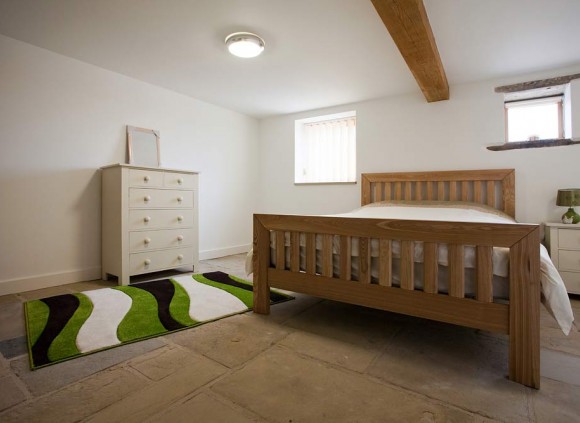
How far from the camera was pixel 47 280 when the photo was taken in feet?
8.36

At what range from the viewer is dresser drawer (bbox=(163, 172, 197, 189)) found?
293 cm

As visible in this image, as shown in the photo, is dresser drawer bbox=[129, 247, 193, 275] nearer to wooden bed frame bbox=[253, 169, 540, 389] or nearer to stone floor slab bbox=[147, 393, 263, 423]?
wooden bed frame bbox=[253, 169, 540, 389]

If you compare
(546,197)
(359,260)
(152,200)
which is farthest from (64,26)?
(546,197)

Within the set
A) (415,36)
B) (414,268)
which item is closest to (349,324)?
(414,268)

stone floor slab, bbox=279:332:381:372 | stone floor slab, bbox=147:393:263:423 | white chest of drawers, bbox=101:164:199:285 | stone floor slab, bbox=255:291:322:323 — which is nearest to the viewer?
stone floor slab, bbox=147:393:263:423

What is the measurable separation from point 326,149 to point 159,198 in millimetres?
2340

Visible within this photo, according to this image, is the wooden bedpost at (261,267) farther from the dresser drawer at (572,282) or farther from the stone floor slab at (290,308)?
the dresser drawer at (572,282)

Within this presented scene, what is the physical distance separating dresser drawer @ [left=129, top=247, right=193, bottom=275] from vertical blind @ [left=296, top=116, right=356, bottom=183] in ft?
6.46

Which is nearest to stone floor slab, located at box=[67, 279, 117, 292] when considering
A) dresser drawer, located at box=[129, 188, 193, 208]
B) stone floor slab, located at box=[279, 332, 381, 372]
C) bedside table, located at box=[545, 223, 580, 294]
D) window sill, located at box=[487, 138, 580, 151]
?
dresser drawer, located at box=[129, 188, 193, 208]

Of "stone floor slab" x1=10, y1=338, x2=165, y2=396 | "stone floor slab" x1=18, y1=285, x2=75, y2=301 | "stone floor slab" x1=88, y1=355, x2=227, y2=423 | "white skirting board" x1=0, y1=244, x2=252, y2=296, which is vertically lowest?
"stone floor slab" x1=88, y1=355, x2=227, y2=423

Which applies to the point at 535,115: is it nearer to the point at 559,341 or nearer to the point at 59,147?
the point at 559,341

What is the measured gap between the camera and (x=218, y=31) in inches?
87.6

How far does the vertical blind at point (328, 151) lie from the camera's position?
3.98 m

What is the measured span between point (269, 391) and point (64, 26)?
2.78 m
